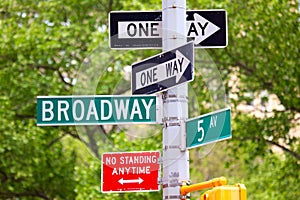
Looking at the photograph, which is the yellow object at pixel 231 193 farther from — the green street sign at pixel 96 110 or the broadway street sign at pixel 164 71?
the green street sign at pixel 96 110

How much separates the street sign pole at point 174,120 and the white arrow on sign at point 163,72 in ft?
0.38

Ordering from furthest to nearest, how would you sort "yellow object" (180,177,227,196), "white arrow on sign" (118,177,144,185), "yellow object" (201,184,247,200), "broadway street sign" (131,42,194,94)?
"white arrow on sign" (118,177,144,185)
"broadway street sign" (131,42,194,94)
"yellow object" (180,177,227,196)
"yellow object" (201,184,247,200)

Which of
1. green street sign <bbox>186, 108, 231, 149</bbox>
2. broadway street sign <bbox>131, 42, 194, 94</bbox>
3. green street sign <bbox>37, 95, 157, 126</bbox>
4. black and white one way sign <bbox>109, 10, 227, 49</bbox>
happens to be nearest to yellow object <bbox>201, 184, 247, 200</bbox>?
green street sign <bbox>186, 108, 231, 149</bbox>

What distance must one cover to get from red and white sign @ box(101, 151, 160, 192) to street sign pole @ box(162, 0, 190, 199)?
5.1 inches

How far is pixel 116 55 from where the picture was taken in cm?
750

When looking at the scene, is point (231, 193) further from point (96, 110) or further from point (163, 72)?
point (96, 110)

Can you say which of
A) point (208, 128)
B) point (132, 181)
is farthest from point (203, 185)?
point (132, 181)

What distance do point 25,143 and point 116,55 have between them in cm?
1669

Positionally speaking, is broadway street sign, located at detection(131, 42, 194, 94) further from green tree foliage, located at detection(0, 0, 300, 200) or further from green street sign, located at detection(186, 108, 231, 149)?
green tree foliage, located at detection(0, 0, 300, 200)

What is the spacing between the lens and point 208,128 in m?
6.79

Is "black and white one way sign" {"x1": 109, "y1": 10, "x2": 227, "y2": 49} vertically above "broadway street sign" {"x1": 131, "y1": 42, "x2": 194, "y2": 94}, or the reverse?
"black and white one way sign" {"x1": 109, "y1": 10, "x2": 227, "y2": 49}

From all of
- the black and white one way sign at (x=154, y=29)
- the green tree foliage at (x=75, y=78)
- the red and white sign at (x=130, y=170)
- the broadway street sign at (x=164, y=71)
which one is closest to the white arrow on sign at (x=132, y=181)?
the red and white sign at (x=130, y=170)

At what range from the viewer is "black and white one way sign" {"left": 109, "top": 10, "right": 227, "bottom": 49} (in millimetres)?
7297

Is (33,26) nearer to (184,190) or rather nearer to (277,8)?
(277,8)
